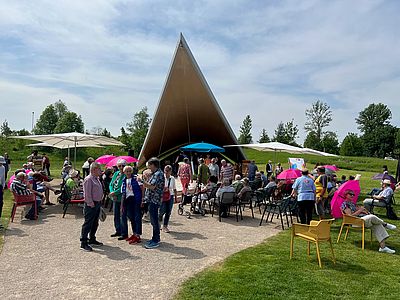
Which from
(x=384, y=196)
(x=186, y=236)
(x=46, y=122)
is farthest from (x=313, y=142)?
(x=186, y=236)

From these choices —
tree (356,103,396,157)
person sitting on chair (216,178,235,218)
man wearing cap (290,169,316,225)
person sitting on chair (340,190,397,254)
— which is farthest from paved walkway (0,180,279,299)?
tree (356,103,396,157)

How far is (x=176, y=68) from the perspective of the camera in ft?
59.5

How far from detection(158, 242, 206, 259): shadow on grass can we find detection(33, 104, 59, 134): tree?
201 ft

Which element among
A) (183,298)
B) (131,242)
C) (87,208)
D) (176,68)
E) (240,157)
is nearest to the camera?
(183,298)

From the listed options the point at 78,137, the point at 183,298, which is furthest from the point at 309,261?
the point at 78,137

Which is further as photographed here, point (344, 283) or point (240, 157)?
point (240, 157)

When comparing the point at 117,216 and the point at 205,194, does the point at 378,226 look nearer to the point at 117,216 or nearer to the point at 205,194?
the point at 205,194

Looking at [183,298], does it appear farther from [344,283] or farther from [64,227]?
[64,227]

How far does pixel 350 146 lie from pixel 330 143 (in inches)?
176

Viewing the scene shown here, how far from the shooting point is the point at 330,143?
5850cm

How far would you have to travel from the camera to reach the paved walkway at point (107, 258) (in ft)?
13.1

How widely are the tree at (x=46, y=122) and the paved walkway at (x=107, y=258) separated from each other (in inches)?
2320

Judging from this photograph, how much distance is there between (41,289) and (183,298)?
1.65 meters

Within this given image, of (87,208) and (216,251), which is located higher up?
(87,208)
